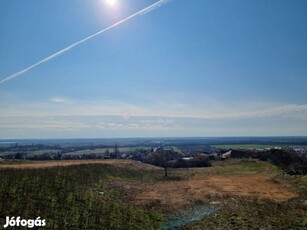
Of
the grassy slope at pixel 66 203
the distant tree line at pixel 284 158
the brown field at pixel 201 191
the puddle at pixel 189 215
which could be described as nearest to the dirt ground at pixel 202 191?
the brown field at pixel 201 191

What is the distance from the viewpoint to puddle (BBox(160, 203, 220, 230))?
1859 centimetres

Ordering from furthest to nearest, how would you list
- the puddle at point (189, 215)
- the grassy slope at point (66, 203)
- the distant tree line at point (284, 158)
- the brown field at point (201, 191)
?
the distant tree line at point (284, 158), the brown field at point (201, 191), the puddle at point (189, 215), the grassy slope at point (66, 203)

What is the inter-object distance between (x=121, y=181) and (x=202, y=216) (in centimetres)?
1286

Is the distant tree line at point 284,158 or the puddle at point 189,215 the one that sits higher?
the distant tree line at point 284,158

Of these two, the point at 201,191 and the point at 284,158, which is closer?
the point at 201,191

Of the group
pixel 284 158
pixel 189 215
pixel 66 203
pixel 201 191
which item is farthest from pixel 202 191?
pixel 284 158

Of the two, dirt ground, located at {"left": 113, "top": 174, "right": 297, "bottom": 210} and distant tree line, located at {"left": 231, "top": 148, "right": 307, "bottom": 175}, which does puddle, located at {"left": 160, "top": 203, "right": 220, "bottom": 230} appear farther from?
distant tree line, located at {"left": 231, "top": 148, "right": 307, "bottom": 175}

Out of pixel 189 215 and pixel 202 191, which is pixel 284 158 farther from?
pixel 189 215

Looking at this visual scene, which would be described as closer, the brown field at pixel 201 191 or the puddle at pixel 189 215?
the puddle at pixel 189 215

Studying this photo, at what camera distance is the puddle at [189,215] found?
18591mm

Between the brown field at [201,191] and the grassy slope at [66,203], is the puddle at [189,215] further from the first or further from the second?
the brown field at [201,191]

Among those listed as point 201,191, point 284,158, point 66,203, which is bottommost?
point 201,191

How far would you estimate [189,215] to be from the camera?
67.4 ft

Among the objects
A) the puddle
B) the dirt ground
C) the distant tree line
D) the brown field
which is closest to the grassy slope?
the puddle
